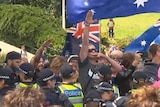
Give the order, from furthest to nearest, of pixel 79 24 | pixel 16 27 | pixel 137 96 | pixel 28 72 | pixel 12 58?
pixel 16 27 → pixel 79 24 → pixel 12 58 → pixel 28 72 → pixel 137 96

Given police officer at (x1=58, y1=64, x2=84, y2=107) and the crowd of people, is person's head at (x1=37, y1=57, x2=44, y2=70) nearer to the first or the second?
the crowd of people

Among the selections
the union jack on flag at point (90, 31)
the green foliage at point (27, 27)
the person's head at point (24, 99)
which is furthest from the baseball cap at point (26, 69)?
the green foliage at point (27, 27)

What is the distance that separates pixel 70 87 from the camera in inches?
239

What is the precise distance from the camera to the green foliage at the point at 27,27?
71.4 feet

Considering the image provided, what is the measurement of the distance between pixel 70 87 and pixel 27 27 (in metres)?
16.3

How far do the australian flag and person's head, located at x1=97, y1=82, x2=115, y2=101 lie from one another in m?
2.56

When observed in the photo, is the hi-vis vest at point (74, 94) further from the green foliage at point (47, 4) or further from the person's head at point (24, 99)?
the green foliage at point (47, 4)

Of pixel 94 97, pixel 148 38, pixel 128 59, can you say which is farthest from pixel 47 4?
pixel 94 97

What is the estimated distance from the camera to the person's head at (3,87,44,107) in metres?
3.87

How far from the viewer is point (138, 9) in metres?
7.32

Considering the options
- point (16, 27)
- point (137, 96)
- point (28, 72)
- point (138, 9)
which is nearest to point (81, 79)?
point (28, 72)

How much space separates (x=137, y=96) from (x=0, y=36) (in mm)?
20000

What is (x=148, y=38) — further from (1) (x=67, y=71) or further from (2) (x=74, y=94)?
(2) (x=74, y=94)

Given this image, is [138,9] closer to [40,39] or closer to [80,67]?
[80,67]
